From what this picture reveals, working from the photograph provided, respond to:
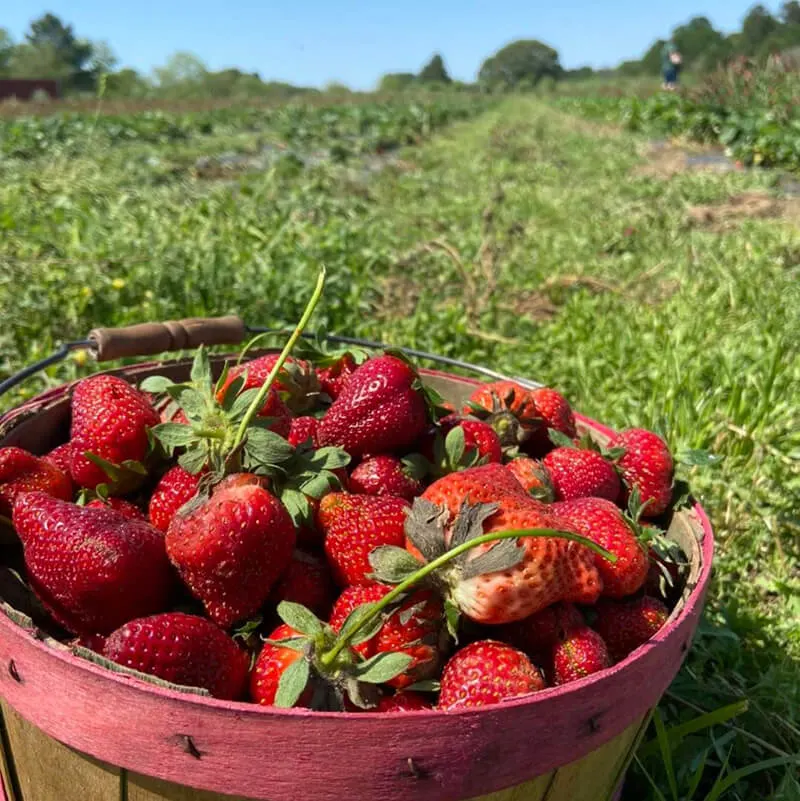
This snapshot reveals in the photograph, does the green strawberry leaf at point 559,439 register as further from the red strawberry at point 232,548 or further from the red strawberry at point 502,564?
the red strawberry at point 232,548

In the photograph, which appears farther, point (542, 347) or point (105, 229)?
point (105, 229)

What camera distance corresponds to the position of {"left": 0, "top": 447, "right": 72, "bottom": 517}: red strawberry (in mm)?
1390

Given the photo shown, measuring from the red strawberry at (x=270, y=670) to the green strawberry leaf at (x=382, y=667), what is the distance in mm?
83

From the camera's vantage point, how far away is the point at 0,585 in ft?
4.22

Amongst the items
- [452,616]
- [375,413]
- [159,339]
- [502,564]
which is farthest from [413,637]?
[159,339]

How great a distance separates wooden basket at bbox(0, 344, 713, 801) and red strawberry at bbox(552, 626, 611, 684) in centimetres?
7

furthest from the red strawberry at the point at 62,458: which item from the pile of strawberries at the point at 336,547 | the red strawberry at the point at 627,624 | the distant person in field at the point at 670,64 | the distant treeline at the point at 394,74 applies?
the distant person in field at the point at 670,64

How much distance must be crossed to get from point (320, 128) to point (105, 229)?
16973 millimetres

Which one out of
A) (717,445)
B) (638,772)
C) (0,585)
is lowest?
(638,772)

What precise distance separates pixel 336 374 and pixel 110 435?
49cm

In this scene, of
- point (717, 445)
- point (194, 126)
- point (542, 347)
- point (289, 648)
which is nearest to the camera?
point (289, 648)

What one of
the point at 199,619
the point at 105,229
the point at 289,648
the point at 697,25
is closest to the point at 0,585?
the point at 199,619

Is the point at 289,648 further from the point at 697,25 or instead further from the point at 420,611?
the point at 697,25

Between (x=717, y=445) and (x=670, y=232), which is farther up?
(x=670, y=232)
